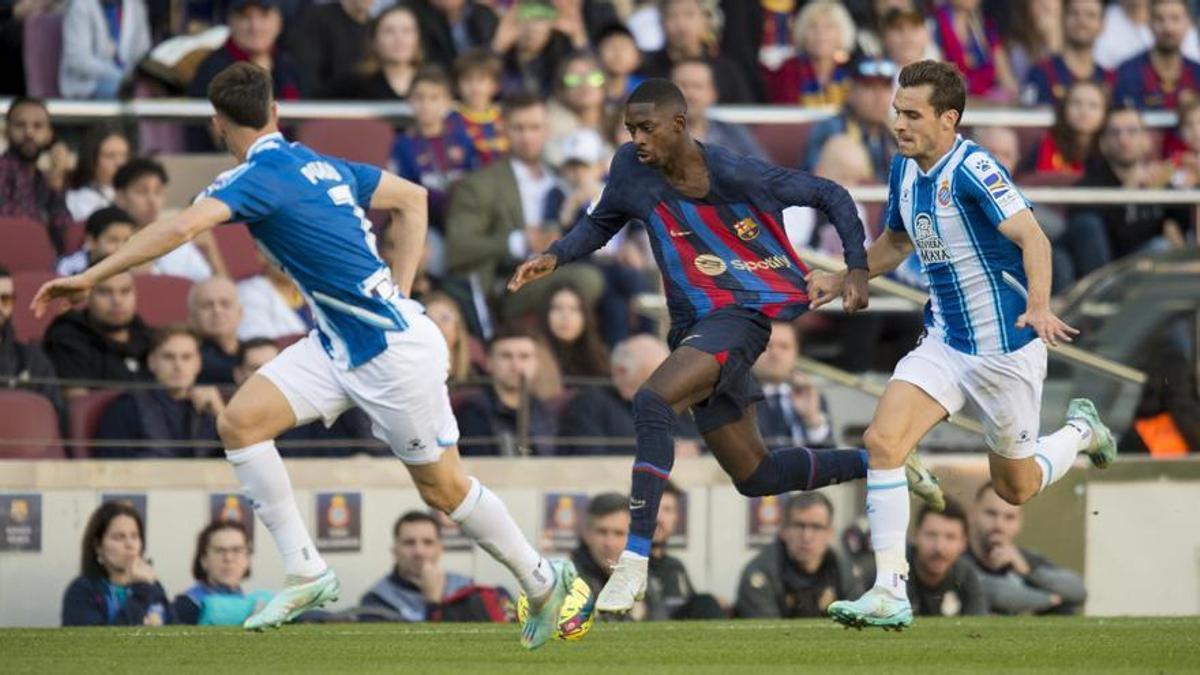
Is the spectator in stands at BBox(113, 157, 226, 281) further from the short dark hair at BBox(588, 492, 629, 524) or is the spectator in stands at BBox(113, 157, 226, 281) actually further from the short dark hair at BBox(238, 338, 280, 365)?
the short dark hair at BBox(588, 492, 629, 524)

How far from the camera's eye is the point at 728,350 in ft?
33.5

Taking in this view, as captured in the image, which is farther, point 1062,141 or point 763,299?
point 1062,141

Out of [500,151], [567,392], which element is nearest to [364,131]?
[500,151]

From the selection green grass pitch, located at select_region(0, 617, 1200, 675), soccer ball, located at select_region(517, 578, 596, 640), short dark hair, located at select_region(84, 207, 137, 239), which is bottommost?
green grass pitch, located at select_region(0, 617, 1200, 675)

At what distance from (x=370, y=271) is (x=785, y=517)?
443cm

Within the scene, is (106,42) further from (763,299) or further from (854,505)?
(763,299)

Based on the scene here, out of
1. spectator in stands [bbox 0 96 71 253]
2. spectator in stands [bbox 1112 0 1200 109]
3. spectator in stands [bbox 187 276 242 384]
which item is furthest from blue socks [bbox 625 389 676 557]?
spectator in stands [bbox 1112 0 1200 109]

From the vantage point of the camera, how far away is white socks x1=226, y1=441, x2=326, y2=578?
9.92 meters

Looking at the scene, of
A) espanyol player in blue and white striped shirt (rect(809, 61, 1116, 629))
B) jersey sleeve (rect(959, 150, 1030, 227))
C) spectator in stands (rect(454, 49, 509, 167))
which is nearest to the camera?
jersey sleeve (rect(959, 150, 1030, 227))

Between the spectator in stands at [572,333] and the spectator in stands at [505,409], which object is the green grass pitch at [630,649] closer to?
the spectator in stands at [505,409]

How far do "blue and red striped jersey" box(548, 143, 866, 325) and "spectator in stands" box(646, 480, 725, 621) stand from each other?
311 centimetres

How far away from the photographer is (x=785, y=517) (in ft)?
44.7

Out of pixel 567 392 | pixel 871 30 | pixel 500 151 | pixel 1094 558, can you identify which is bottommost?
pixel 1094 558

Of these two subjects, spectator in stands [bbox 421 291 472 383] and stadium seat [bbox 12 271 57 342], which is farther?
spectator in stands [bbox 421 291 472 383]
